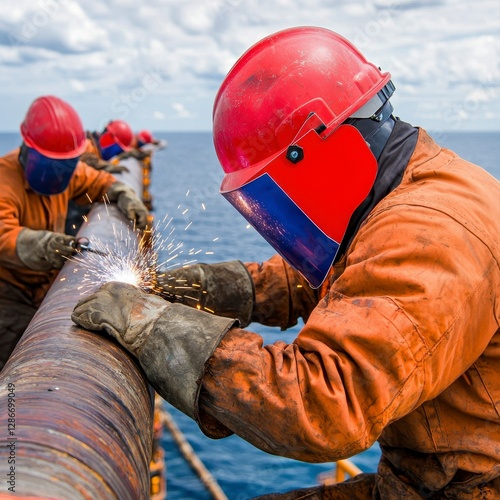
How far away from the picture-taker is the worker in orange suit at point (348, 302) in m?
1.57

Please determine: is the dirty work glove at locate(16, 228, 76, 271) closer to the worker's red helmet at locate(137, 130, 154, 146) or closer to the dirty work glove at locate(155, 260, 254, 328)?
the dirty work glove at locate(155, 260, 254, 328)

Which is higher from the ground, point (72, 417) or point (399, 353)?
point (399, 353)

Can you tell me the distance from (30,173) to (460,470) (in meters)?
3.33

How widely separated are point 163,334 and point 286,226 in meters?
0.57

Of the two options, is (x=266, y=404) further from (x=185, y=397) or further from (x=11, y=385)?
(x=11, y=385)

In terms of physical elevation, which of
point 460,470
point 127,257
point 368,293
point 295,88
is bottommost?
point 127,257

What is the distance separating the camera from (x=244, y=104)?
2.05m

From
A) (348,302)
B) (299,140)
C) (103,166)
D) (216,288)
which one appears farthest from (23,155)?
(348,302)

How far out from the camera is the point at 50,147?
4.28 metres

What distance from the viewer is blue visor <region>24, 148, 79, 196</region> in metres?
4.21

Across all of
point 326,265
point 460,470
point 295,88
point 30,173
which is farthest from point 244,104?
point 30,173

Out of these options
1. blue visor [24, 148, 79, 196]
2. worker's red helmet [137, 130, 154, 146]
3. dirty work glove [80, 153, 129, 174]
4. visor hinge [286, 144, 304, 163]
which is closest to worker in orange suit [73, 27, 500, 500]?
visor hinge [286, 144, 304, 163]

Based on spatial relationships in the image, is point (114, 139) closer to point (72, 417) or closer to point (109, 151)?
point (109, 151)

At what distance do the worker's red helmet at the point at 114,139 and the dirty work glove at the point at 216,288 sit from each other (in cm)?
1130
